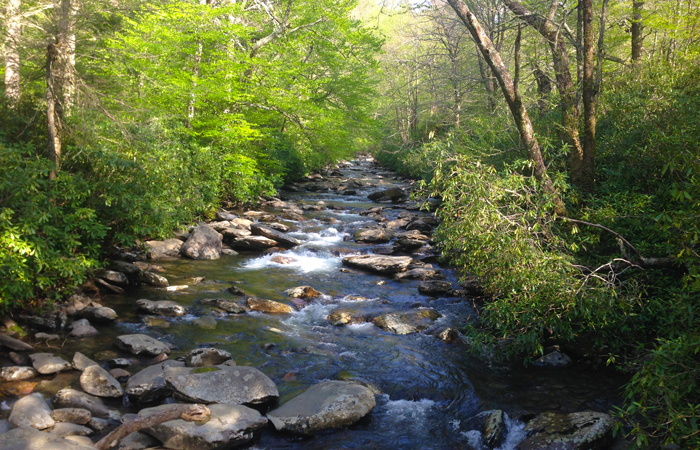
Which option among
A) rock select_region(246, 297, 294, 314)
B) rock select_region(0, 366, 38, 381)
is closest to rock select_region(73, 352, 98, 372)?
rock select_region(0, 366, 38, 381)

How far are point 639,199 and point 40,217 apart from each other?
880 centimetres

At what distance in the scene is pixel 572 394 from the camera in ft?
19.7

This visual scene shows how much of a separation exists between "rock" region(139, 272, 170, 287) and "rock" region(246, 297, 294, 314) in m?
1.93

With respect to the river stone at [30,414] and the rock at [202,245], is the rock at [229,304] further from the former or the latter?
the river stone at [30,414]

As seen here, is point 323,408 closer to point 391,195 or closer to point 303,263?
point 303,263

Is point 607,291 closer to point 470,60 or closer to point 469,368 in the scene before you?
point 469,368

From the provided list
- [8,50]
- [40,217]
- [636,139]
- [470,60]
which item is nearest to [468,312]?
[636,139]

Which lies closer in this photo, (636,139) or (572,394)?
(572,394)

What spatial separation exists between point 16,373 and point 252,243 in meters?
7.68

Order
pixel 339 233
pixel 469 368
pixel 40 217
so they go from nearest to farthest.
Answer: pixel 40 217 → pixel 469 368 → pixel 339 233

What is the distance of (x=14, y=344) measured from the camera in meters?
6.03

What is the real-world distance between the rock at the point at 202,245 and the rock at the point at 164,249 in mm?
198

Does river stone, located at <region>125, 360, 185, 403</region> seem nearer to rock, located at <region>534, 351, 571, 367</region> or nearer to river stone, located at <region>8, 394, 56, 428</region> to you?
river stone, located at <region>8, 394, 56, 428</region>

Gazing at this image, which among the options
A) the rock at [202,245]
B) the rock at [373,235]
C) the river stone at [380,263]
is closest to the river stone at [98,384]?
the rock at [202,245]
